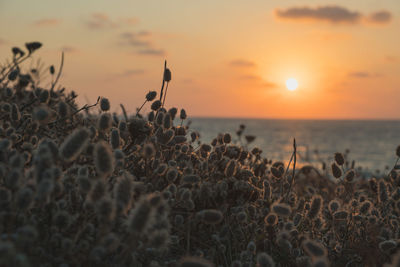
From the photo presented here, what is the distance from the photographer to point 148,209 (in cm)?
147

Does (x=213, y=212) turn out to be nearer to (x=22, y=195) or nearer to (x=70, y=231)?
(x=70, y=231)

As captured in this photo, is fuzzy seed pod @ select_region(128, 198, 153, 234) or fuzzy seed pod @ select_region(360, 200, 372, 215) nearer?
fuzzy seed pod @ select_region(128, 198, 153, 234)

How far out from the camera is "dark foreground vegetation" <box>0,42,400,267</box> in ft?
5.27

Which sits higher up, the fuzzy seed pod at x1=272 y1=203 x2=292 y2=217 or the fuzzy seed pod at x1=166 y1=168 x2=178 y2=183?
the fuzzy seed pod at x1=166 y1=168 x2=178 y2=183

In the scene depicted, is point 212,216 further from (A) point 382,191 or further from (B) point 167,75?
(A) point 382,191

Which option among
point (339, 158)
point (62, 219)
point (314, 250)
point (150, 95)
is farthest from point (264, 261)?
point (150, 95)

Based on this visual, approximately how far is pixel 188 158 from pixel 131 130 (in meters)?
0.72

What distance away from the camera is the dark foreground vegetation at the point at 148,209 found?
161cm

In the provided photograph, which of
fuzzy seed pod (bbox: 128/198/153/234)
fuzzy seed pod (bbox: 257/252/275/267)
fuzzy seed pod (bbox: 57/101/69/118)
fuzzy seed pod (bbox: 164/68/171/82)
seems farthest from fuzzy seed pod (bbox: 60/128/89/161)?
fuzzy seed pod (bbox: 164/68/171/82)

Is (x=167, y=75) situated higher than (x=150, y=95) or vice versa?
(x=167, y=75)

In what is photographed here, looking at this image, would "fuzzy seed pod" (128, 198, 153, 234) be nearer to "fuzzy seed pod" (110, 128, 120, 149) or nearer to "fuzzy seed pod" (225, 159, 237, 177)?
"fuzzy seed pod" (110, 128, 120, 149)

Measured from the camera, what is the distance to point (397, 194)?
129 inches

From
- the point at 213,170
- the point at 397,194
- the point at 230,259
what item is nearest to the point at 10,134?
the point at 213,170

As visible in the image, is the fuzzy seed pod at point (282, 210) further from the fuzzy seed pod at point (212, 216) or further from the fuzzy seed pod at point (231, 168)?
the fuzzy seed pod at point (231, 168)
